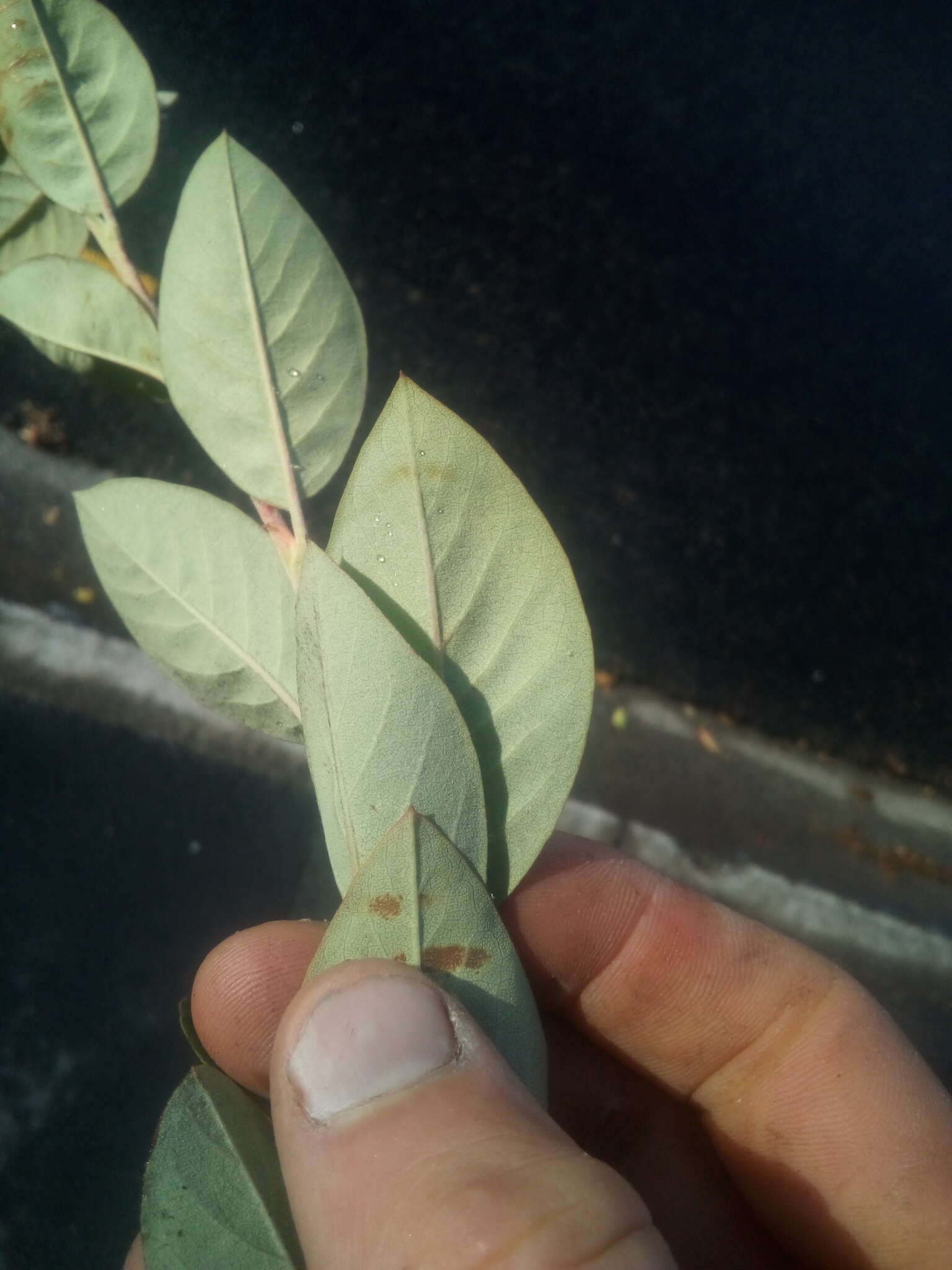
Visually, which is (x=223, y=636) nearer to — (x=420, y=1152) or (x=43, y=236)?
(x=420, y=1152)

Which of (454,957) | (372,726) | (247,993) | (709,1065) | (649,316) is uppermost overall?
(649,316)

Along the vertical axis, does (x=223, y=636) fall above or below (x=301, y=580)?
below

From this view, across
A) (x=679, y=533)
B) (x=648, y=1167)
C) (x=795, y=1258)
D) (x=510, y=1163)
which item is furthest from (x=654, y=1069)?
(x=679, y=533)

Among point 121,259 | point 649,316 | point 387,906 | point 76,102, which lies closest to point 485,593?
point 387,906

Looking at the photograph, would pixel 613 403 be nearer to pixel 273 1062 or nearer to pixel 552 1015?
pixel 552 1015

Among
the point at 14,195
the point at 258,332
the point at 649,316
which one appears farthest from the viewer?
the point at 649,316

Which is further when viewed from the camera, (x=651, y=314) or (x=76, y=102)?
(x=651, y=314)

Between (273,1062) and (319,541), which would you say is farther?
(319,541)
